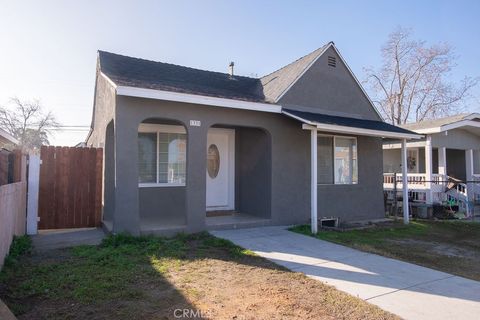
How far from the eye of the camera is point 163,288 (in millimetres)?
4484

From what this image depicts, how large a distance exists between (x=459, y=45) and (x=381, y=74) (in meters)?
6.72

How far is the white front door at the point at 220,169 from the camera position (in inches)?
402

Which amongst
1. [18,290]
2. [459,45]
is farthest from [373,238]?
[459,45]

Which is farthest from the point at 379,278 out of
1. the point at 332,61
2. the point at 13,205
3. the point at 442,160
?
the point at 442,160

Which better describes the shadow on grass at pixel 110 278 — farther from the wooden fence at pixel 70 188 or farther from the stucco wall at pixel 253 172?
the stucco wall at pixel 253 172

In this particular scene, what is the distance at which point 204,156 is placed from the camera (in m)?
8.14

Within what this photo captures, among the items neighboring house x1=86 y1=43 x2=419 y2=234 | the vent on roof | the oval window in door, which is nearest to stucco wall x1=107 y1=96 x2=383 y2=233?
neighboring house x1=86 y1=43 x2=419 y2=234

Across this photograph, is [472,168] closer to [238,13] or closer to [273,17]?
[273,17]

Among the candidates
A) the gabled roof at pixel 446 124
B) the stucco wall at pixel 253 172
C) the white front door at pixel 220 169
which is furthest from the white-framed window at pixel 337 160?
the gabled roof at pixel 446 124

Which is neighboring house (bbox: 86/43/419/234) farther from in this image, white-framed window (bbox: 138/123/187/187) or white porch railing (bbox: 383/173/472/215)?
white porch railing (bbox: 383/173/472/215)

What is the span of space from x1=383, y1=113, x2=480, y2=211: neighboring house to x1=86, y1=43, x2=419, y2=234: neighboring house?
415 cm

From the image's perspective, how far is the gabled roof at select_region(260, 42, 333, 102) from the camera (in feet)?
31.7

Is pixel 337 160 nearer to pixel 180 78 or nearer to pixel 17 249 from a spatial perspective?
pixel 180 78

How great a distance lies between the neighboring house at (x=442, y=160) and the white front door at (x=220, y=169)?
26.7 feet
